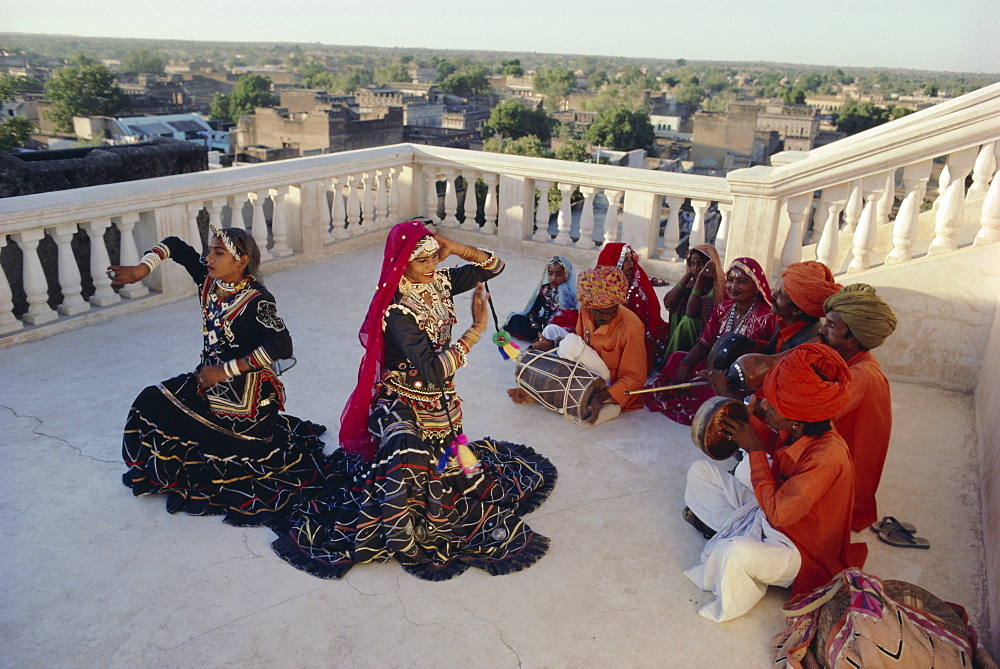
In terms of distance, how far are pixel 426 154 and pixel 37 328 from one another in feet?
13.4

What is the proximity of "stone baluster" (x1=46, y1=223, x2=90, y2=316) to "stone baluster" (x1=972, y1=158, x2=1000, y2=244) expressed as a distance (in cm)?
590

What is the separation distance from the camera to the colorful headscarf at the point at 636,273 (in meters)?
5.17

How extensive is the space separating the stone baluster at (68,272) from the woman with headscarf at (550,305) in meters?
2.94

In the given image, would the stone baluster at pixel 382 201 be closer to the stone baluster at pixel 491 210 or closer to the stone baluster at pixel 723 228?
the stone baluster at pixel 491 210

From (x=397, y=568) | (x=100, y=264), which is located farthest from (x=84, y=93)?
(x=397, y=568)

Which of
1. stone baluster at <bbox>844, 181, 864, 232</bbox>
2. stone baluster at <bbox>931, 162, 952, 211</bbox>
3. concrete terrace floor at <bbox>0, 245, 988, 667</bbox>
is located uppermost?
stone baluster at <bbox>931, 162, 952, 211</bbox>

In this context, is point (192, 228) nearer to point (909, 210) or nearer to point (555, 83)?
point (909, 210)

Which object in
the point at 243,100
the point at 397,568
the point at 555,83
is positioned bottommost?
the point at 243,100

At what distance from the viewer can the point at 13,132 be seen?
43375mm

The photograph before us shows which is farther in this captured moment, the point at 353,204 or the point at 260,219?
the point at 353,204

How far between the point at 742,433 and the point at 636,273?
219 cm

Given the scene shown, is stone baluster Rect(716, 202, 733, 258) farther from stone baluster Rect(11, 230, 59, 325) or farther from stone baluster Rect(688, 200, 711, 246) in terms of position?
stone baluster Rect(11, 230, 59, 325)

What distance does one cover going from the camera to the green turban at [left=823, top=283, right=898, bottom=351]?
11.4 feet

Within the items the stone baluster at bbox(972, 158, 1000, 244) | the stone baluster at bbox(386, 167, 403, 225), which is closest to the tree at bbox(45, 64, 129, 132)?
the stone baluster at bbox(386, 167, 403, 225)
